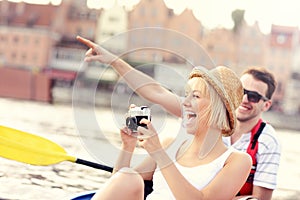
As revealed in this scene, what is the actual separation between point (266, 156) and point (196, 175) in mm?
712

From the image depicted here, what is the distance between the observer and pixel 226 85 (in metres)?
2.43

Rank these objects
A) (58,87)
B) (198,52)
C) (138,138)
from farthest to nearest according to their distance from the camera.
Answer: (58,87) → (198,52) → (138,138)

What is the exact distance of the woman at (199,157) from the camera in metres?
2.29

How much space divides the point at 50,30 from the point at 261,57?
52.9ft

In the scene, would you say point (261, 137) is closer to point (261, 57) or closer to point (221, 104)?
point (221, 104)

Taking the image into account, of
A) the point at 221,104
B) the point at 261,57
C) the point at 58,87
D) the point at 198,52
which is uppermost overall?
the point at 198,52

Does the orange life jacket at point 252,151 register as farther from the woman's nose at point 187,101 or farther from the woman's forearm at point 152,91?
the woman's nose at point 187,101

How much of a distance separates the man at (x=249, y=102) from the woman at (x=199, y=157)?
336mm

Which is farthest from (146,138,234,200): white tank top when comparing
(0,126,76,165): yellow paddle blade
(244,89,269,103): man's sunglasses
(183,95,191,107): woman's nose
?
(0,126,76,165): yellow paddle blade

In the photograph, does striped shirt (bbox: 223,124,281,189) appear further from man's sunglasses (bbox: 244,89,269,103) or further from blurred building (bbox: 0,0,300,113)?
blurred building (bbox: 0,0,300,113)

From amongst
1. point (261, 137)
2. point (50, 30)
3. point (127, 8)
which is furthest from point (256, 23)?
point (261, 137)

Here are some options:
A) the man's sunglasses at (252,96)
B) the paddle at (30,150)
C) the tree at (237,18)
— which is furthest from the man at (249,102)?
the tree at (237,18)

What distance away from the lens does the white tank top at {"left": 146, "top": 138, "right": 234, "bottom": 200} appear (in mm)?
2412

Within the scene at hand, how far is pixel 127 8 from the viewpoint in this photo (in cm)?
4441
